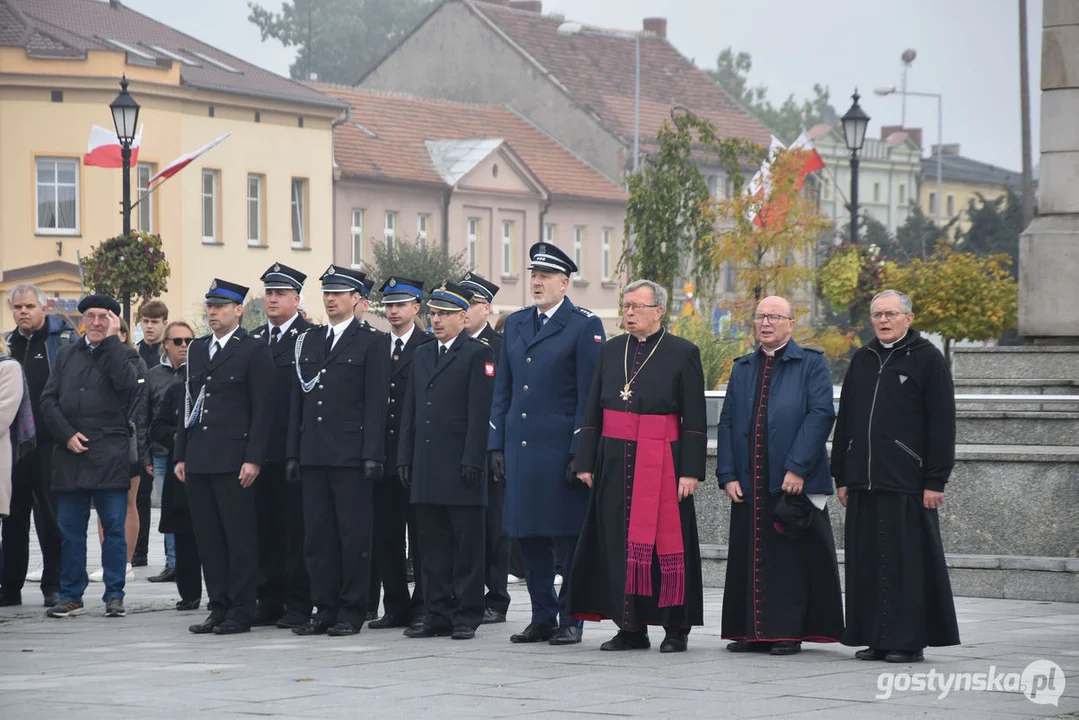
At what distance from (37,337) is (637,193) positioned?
72.5ft

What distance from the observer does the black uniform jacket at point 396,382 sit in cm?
1195

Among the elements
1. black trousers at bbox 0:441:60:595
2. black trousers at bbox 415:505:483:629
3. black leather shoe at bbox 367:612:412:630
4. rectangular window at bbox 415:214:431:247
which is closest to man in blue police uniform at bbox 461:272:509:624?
black leather shoe at bbox 367:612:412:630

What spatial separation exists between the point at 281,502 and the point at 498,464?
1854 mm

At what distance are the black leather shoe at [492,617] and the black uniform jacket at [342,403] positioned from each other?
4.44ft

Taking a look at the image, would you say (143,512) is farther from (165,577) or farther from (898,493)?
(898,493)

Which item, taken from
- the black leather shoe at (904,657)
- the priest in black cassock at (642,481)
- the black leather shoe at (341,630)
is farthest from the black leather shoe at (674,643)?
the black leather shoe at (341,630)

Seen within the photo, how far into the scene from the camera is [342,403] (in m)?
11.8

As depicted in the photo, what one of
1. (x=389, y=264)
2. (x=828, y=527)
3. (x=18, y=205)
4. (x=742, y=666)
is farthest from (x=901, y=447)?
(x=389, y=264)

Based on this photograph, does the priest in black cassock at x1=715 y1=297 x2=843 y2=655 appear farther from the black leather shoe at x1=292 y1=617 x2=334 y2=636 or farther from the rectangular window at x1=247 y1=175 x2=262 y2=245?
the rectangular window at x1=247 y1=175 x2=262 y2=245

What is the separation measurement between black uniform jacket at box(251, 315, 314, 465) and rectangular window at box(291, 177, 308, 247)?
42009 millimetres

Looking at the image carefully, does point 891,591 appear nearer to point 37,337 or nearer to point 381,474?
point 381,474

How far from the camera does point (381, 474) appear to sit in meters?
11.7

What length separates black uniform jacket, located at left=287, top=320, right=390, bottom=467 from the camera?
38.4ft

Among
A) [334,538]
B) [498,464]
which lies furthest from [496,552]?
[498,464]
